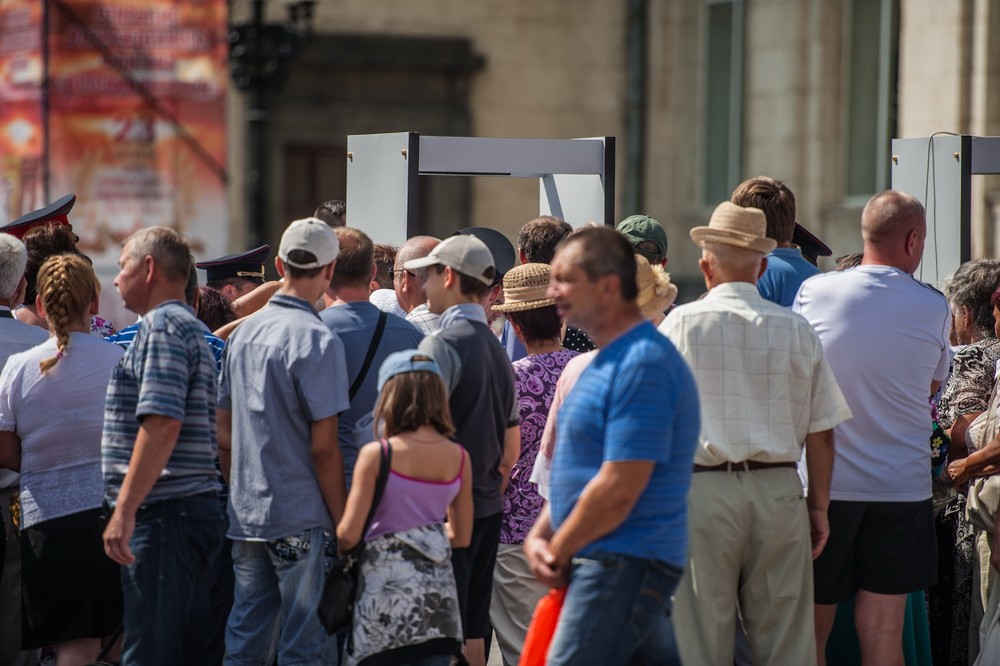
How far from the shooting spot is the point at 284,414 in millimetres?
4918

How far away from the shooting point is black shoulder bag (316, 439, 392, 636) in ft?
15.3

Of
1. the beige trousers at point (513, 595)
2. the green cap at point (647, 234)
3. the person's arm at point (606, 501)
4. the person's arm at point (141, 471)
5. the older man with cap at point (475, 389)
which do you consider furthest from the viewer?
the green cap at point (647, 234)

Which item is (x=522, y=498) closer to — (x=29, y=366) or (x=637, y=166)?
(x=29, y=366)

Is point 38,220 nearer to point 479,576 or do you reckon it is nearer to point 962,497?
point 479,576

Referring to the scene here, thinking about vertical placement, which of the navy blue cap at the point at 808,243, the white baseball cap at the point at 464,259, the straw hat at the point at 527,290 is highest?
the navy blue cap at the point at 808,243

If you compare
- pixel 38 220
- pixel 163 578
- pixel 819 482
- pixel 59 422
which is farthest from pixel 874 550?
pixel 38 220

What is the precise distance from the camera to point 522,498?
579 centimetres

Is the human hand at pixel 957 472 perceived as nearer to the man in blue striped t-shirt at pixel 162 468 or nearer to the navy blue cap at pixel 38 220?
the man in blue striped t-shirt at pixel 162 468

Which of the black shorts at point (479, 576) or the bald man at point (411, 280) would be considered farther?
the bald man at point (411, 280)

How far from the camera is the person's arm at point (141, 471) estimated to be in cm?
478

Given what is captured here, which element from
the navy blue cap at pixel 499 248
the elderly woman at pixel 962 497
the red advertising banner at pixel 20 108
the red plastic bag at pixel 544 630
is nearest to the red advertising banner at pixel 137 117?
the red advertising banner at pixel 20 108

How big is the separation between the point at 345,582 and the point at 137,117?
50.5 ft

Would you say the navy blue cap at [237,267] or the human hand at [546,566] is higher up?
the navy blue cap at [237,267]

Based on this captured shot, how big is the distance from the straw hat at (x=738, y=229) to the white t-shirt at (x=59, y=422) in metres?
2.18
